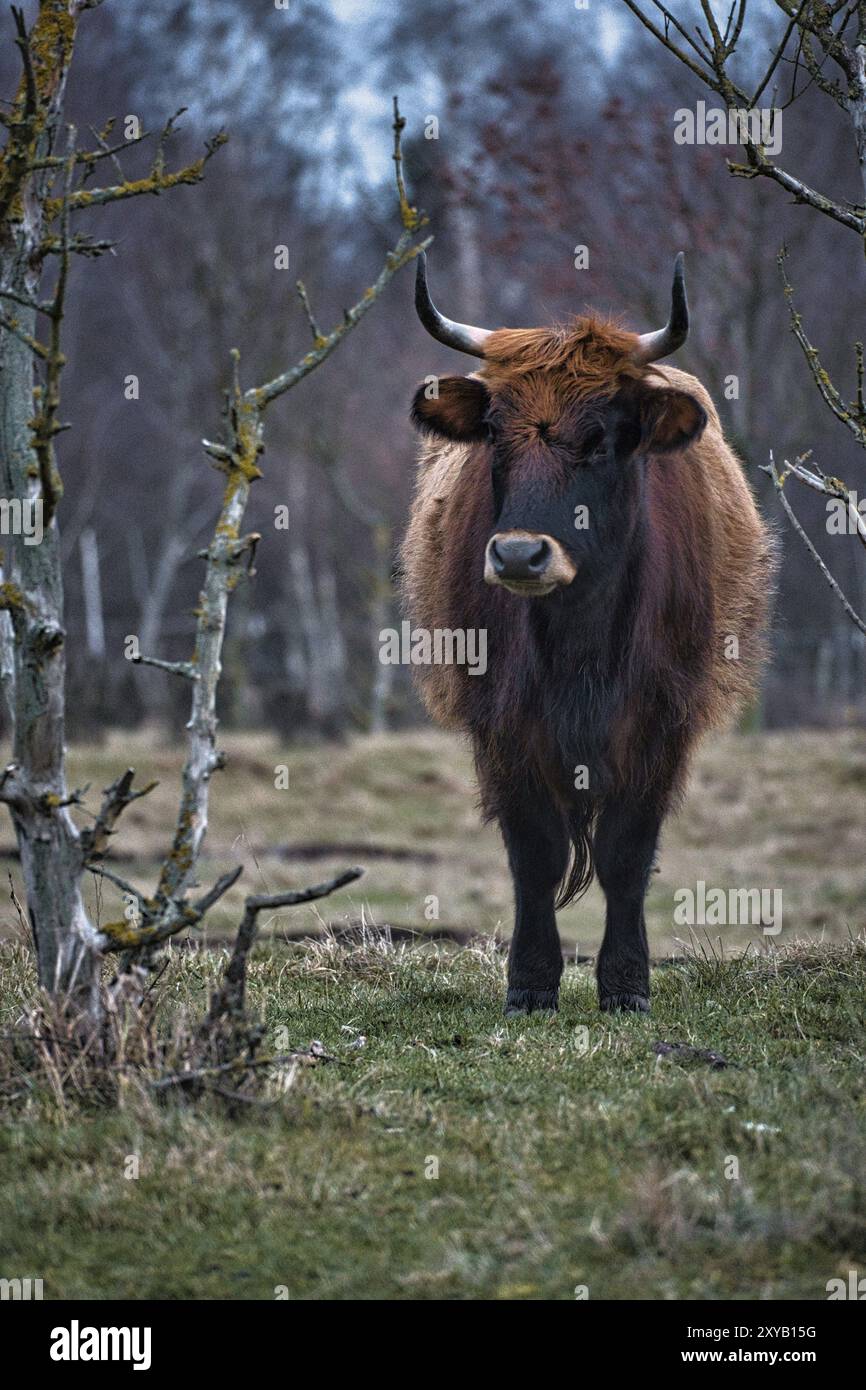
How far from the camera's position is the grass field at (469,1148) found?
3.43 meters

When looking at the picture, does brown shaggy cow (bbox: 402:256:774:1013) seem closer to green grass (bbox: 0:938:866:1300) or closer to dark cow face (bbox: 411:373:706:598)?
dark cow face (bbox: 411:373:706:598)

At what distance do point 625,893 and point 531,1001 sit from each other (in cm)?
56

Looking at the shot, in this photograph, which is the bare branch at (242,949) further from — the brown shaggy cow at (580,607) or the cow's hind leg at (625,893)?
the cow's hind leg at (625,893)

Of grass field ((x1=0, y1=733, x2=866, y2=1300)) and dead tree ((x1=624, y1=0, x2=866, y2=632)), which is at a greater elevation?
dead tree ((x1=624, y1=0, x2=866, y2=632))

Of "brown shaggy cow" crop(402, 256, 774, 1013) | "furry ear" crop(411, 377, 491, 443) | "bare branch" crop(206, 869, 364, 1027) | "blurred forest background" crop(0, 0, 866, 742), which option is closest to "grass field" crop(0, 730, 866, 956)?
"blurred forest background" crop(0, 0, 866, 742)

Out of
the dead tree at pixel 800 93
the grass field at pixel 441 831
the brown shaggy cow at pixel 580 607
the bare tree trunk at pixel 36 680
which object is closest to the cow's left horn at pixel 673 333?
the brown shaggy cow at pixel 580 607

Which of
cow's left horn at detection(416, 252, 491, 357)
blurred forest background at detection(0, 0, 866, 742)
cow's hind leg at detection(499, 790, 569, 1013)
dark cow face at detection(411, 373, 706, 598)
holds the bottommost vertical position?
cow's hind leg at detection(499, 790, 569, 1013)

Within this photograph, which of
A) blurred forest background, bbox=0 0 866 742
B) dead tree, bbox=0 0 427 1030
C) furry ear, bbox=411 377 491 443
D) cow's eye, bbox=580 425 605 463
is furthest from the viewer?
blurred forest background, bbox=0 0 866 742

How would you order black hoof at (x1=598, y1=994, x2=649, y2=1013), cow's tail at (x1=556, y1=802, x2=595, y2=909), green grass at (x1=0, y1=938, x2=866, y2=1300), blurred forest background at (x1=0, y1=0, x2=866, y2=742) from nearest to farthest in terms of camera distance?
1. green grass at (x1=0, y1=938, x2=866, y2=1300)
2. black hoof at (x1=598, y1=994, x2=649, y2=1013)
3. cow's tail at (x1=556, y1=802, x2=595, y2=909)
4. blurred forest background at (x1=0, y1=0, x2=866, y2=742)

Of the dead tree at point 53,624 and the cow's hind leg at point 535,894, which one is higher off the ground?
the dead tree at point 53,624

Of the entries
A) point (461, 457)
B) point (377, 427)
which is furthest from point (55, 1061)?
point (377, 427)

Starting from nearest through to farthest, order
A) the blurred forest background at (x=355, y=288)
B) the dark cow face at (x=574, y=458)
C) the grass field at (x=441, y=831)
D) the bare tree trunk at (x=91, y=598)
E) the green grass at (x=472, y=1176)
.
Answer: the green grass at (x=472, y=1176)
the dark cow face at (x=574, y=458)
the grass field at (x=441, y=831)
the blurred forest background at (x=355, y=288)
the bare tree trunk at (x=91, y=598)

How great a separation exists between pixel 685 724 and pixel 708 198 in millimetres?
15843

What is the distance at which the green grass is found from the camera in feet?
11.2
